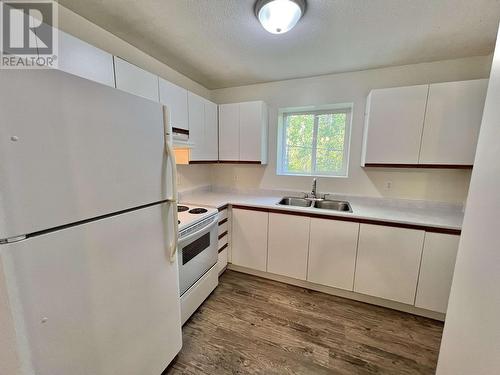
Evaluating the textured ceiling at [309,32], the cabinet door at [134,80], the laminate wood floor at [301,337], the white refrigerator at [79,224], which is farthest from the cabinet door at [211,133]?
the laminate wood floor at [301,337]

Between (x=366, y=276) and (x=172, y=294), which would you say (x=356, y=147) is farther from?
(x=172, y=294)

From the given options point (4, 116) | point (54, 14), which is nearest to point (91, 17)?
point (54, 14)

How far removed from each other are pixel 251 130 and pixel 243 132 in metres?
0.11

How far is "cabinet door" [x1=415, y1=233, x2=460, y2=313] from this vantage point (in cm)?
164

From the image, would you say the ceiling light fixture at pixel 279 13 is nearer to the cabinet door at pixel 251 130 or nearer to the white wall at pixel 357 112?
the cabinet door at pixel 251 130

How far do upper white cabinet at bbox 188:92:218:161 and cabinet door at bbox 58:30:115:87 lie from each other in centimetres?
86

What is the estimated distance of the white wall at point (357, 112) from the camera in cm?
202

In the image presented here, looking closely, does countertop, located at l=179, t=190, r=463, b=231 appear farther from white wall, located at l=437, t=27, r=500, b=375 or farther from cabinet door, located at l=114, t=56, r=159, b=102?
cabinet door, located at l=114, t=56, r=159, b=102

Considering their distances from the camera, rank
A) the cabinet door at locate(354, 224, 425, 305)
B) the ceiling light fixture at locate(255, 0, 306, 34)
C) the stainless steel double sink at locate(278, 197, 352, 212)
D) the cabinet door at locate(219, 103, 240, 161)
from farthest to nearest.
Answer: the cabinet door at locate(219, 103, 240, 161) → the stainless steel double sink at locate(278, 197, 352, 212) → the cabinet door at locate(354, 224, 425, 305) → the ceiling light fixture at locate(255, 0, 306, 34)

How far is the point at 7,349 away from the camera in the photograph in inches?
25.2

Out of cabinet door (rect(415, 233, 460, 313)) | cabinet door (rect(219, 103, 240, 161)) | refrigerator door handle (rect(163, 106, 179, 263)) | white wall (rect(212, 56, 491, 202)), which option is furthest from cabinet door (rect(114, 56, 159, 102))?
cabinet door (rect(415, 233, 460, 313))

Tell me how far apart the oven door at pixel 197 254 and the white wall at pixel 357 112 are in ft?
3.81

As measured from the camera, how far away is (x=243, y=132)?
260 centimetres

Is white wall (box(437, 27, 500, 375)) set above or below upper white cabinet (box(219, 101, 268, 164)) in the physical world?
below
